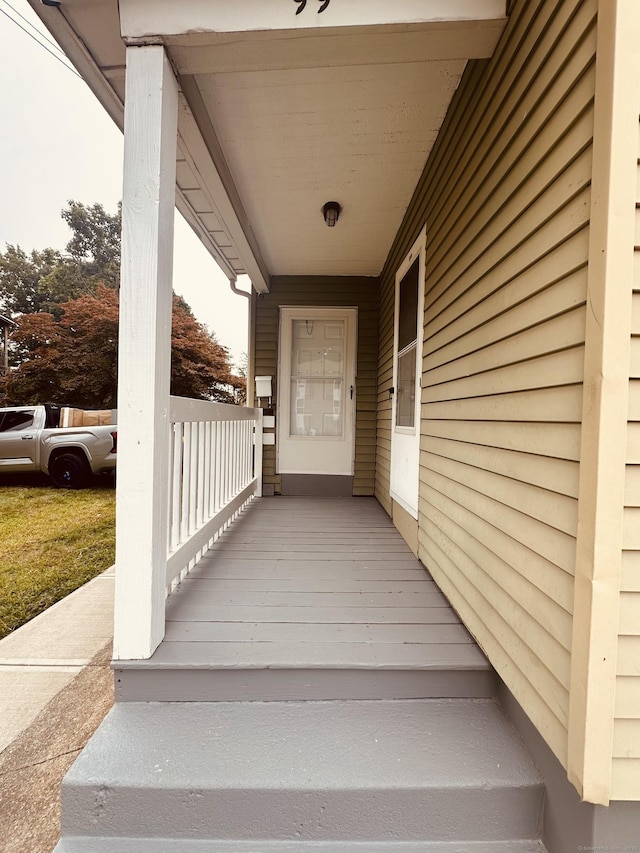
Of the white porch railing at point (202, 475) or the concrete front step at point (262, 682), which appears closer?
the concrete front step at point (262, 682)

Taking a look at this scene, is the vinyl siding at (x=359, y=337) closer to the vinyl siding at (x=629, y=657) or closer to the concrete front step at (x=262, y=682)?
the concrete front step at (x=262, y=682)

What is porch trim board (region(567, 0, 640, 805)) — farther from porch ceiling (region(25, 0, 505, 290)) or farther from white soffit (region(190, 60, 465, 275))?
white soffit (region(190, 60, 465, 275))

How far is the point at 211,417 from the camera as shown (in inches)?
95.4

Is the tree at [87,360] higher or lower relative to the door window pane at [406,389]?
higher

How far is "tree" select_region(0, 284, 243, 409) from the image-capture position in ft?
33.2

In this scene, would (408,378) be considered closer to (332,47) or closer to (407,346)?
(407,346)

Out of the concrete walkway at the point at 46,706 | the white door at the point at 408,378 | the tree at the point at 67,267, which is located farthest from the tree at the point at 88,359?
the concrete walkway at the point at 46,706

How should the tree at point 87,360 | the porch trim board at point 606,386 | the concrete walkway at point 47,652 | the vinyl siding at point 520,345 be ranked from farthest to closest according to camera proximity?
the tree at point 87,360 → the concrete walkway at point 47,652 → the vinyl siding at point 520,345 → the porch trim board at point 606,386

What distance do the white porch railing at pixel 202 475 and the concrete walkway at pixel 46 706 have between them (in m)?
0.59

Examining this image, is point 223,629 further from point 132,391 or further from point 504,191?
point 504,191

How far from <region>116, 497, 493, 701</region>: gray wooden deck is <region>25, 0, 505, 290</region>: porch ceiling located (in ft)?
7.04

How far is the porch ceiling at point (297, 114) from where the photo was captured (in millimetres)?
1465

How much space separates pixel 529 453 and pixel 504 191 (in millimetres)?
937

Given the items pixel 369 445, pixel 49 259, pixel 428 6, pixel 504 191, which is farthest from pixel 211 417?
pixel 49 259
